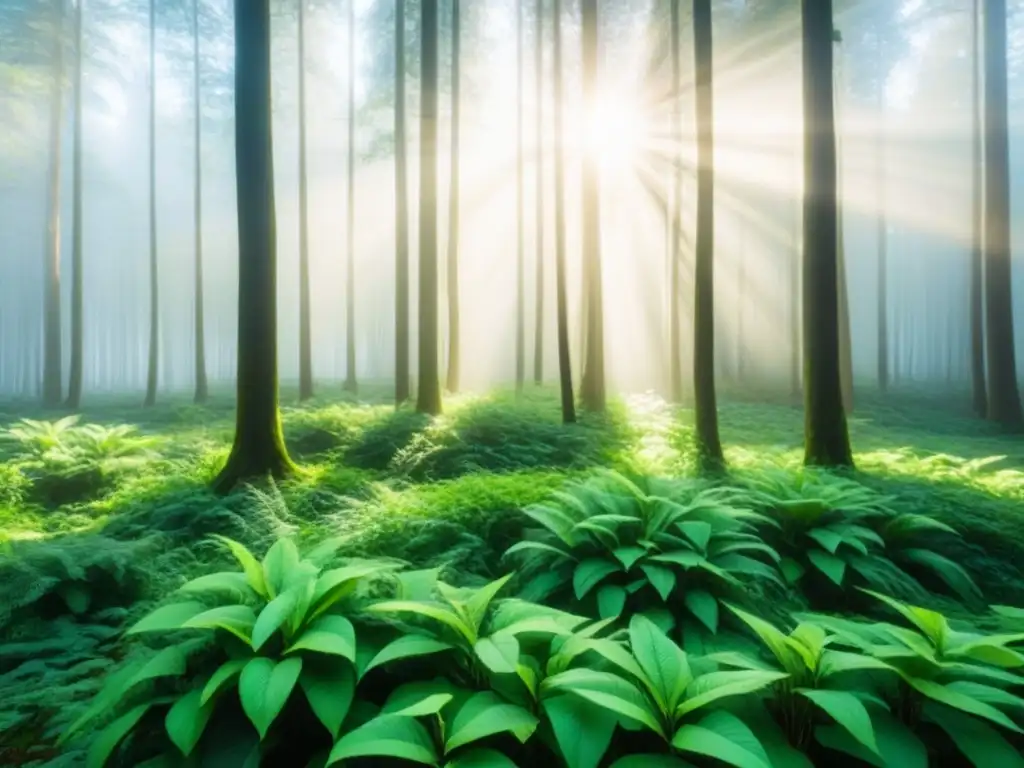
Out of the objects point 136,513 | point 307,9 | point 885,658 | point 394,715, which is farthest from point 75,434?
point 307,9

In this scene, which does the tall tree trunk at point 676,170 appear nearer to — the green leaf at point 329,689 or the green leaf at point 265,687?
the green leaf at point 329,689

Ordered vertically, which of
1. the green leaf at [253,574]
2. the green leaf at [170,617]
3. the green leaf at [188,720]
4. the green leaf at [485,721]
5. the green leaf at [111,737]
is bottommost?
the green leaf at [111,737]

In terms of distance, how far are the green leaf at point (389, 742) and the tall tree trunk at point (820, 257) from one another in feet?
25.0

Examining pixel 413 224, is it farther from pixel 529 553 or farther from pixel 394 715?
pixel 394 715

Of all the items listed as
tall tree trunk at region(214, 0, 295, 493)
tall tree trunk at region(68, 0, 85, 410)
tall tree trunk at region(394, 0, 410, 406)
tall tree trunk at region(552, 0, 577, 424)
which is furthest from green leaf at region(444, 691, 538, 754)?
tall tree trunk at region(68, 0, 85, 410)

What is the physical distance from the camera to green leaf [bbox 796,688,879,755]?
2232mm

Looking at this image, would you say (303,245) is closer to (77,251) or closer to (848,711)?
(77,251)

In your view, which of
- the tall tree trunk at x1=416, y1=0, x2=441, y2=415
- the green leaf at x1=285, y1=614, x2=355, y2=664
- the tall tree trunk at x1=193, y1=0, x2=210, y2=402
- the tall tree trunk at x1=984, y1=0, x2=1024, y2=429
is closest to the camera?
the green leaf at x1=285, y1=614, x2=355, y2=664

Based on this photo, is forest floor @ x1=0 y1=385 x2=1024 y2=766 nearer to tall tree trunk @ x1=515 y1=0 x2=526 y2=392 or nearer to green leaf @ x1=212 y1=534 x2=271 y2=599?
green leaf @ x1=212 y1=534 x2=271 y2=599

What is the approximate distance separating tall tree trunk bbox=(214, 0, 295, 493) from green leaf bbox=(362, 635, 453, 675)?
6.12 meters

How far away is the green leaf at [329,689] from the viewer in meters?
2.48

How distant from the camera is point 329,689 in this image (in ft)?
8.64

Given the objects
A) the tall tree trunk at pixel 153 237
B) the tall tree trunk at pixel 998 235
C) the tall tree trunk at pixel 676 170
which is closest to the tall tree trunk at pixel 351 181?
the tall tree trunk at pixel 153 237

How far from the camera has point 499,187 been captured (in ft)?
79.7
